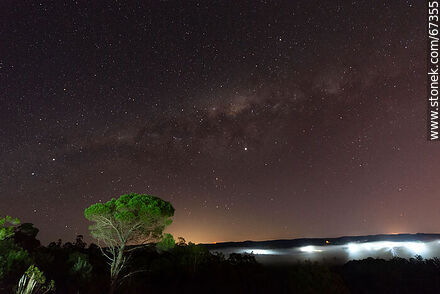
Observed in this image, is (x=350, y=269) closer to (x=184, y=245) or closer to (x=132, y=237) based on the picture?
(x=184, y=245)

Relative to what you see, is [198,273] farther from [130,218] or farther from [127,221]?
[130,218]

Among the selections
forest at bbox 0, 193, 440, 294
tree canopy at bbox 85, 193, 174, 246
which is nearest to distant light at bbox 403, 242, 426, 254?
forest at bbox 0, 193, 440, 294

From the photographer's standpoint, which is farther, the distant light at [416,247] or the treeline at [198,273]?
the distant light at [416,247]

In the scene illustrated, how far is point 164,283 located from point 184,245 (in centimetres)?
525

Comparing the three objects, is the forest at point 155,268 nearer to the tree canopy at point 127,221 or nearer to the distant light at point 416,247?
the tree canopy at point 127,221

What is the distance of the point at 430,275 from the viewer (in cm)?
2128

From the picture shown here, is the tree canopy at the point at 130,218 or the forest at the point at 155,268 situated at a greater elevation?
the tree canopy at the point at 130,218

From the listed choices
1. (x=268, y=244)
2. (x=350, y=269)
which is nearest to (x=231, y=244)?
(x=268, y=244)

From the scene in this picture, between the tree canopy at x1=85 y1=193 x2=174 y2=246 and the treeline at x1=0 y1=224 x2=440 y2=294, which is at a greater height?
the tree canopy at x1=85 y1=193 x2=174 y2=246

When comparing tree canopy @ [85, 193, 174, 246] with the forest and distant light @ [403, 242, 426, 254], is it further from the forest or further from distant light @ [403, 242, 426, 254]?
distant light @ [403, 242, 426, 254]

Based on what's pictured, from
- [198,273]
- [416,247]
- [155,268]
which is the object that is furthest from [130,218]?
[416,247]

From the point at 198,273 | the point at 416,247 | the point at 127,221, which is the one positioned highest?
the point at 127,221

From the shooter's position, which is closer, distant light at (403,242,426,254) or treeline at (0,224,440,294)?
treeline at (0,224,440,294)

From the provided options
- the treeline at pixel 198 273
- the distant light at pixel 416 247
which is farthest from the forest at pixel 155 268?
the distant light at pixel 416 247
